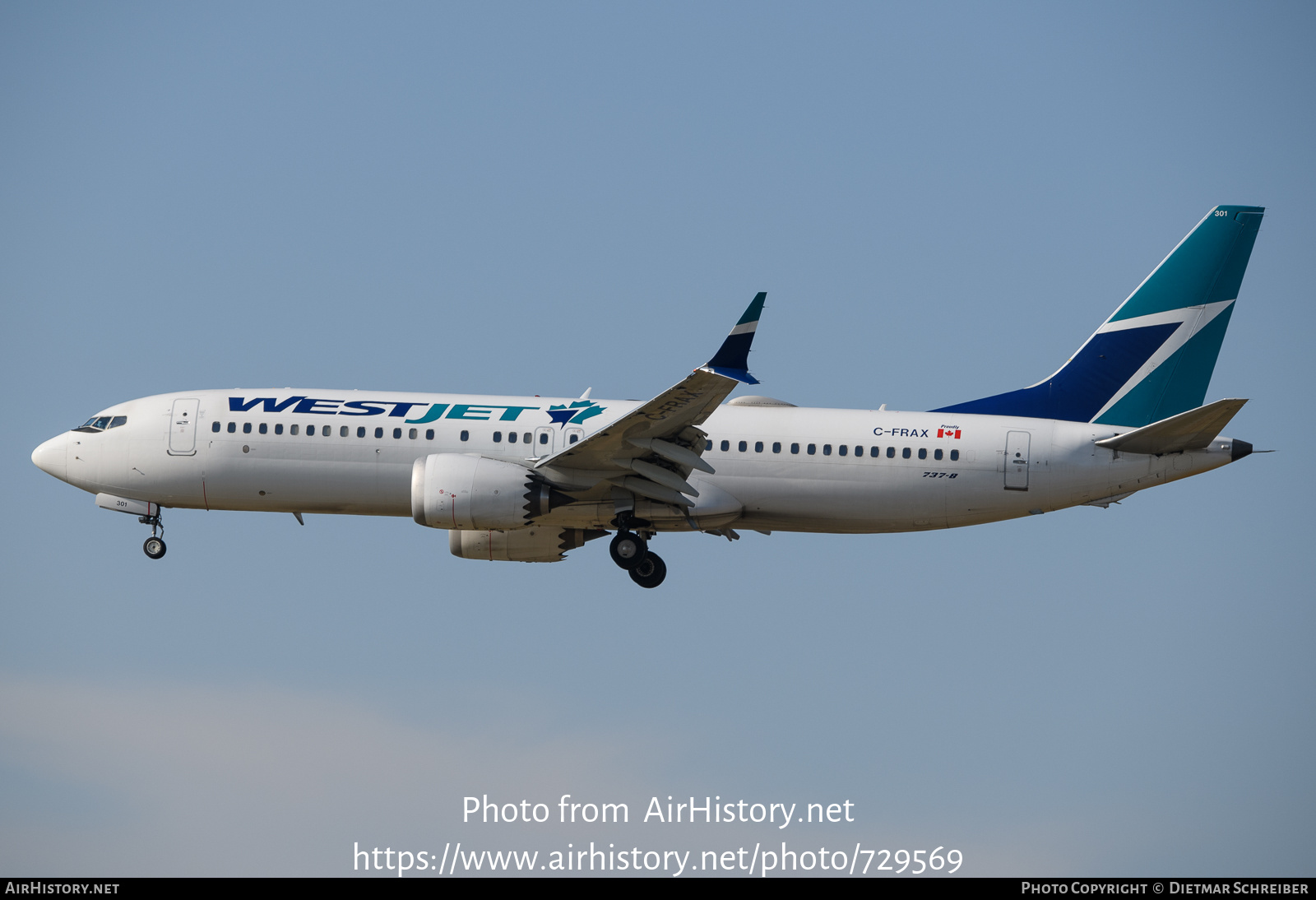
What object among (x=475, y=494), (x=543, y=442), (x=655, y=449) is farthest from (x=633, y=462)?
(x=475, y=494)

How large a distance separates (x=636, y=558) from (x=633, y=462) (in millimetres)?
2704

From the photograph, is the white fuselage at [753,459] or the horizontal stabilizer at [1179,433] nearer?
the horizontal stabilizer at [1179,433]

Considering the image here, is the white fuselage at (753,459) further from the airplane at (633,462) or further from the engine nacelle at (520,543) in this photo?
the engine nacelle at (520,543)

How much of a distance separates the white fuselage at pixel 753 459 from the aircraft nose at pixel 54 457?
3321 millimetres

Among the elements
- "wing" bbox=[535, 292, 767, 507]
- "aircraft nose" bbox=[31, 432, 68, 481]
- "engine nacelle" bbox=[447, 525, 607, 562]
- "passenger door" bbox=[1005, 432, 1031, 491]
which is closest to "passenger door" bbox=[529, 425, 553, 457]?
"wing" bbox=[535, 292, 767, 507]

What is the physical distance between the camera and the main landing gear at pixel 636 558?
3278 cm

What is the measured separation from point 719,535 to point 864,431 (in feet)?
14.8

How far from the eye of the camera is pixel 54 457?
34906mm

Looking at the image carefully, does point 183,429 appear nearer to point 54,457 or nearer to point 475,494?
point 54,457

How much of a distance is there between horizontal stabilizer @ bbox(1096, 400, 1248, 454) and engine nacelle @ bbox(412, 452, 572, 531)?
13.1m

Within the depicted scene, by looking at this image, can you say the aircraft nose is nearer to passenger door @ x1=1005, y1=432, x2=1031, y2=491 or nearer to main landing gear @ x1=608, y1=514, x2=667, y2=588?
main landing gear @ x1=608, y1=514, x2=667, y2=588

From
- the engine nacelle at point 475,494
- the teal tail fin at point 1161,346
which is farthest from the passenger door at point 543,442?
the teal tail fin at point 1161,346

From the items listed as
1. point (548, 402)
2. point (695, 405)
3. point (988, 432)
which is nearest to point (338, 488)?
point (548, 402)

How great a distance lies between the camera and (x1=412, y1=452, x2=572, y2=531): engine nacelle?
30.7 metres
